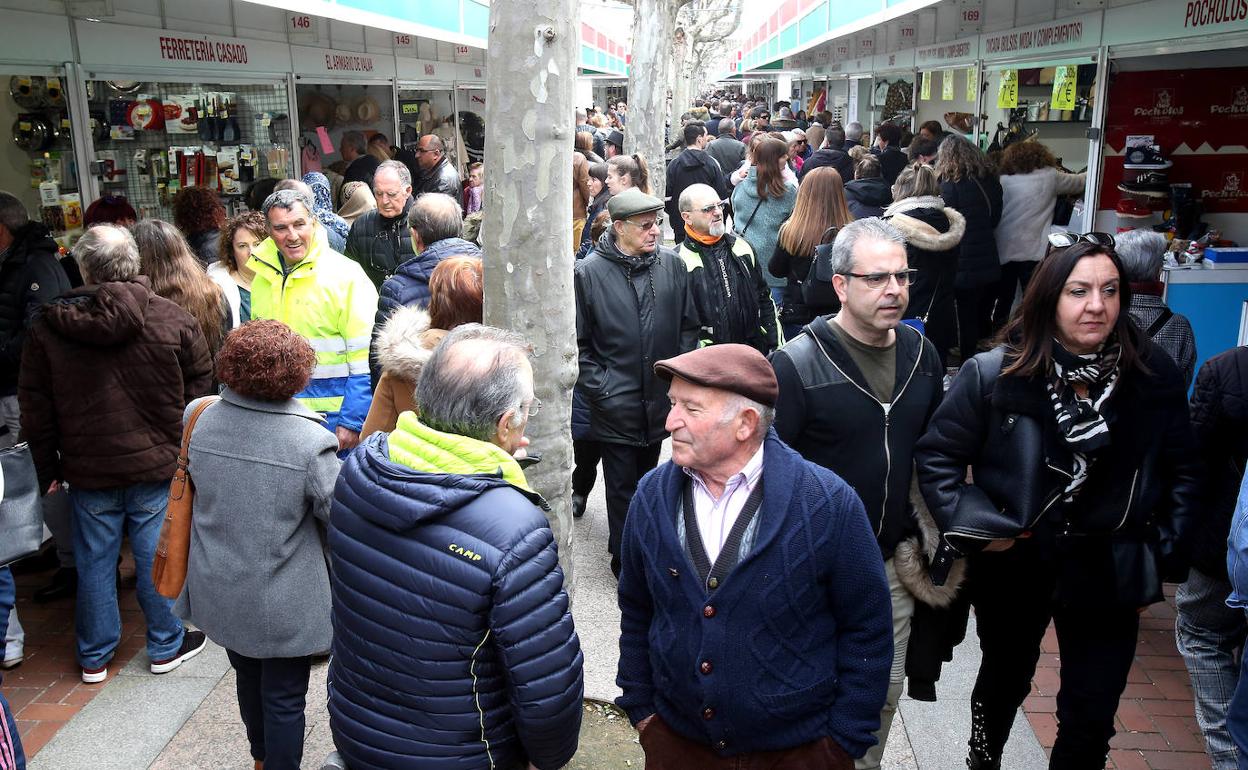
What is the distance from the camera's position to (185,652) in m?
4.71

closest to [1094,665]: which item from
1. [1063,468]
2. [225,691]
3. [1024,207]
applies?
[1063,468]

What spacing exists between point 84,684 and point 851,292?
370 cm

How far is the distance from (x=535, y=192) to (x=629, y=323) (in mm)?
1381

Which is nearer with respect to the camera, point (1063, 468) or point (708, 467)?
point (708, 467)

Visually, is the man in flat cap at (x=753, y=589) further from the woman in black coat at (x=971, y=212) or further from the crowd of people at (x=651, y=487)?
the woman in black coat at (x=971, y=212)

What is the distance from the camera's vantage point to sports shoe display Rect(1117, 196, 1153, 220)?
7844 mm

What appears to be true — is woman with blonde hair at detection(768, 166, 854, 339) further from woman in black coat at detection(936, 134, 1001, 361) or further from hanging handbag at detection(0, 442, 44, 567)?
hanging handbag at detection(0, 442, 44, 567)

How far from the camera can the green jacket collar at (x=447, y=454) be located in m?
2.30

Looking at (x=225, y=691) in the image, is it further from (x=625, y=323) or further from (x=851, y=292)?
(x=851, y=292)

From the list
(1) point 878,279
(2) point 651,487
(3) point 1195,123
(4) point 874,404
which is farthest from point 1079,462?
(3) point 1195,123

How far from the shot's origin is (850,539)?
240 centimetres

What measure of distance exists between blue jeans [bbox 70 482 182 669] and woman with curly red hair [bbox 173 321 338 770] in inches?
52.5

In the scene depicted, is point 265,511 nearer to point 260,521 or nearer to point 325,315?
point 260,521

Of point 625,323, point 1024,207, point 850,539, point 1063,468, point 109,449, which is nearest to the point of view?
point 850,539
